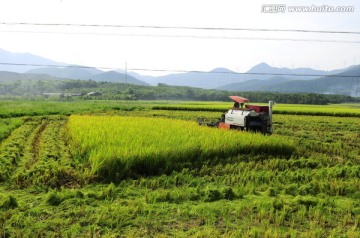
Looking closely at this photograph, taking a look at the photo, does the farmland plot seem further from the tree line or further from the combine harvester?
the tree line

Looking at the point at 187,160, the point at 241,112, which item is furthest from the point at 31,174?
the point at 241,112

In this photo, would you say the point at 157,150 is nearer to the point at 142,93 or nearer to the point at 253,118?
the point at 253,118

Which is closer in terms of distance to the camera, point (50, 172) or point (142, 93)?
point (50, 172)

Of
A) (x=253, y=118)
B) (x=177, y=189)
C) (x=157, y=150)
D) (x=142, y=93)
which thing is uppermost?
(x=142, y=93)

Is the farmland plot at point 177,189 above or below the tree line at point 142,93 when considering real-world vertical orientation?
below

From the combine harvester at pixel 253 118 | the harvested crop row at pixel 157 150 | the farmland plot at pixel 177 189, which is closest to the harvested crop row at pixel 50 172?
the farmland plot at pixel 177 189

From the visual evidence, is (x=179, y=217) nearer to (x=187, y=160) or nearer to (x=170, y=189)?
(x=170, y=189)

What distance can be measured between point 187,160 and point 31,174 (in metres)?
3.63

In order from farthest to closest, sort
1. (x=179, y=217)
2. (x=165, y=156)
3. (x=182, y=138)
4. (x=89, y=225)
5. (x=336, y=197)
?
(x=182, y=138)
(x=165, y=156)
(x=336, y=197)
(x=179, y=217)
(x=89, y=225)

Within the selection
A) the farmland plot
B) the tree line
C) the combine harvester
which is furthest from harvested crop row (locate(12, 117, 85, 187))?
the tree line

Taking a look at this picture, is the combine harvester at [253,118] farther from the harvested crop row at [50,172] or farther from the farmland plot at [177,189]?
the harvested crop row at [50,172]

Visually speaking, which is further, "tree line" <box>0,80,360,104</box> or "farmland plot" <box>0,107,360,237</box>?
"tree line" <box>0,80,360,104</box>

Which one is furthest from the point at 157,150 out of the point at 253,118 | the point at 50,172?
the point at 253,118

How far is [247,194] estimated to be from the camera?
6746 mm
